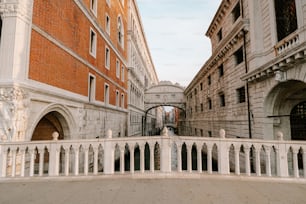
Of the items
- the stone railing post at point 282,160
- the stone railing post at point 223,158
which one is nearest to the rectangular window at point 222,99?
the stone railing post at point 282,160

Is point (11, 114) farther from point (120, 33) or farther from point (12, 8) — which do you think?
point (120, 33)

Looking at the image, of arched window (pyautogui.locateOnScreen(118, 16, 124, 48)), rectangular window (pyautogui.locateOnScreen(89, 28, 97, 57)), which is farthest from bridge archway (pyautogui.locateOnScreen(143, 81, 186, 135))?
rectangular window (pyautogui.locateOnScreen(89, 28, 97, 57))

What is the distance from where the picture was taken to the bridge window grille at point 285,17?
271 inches

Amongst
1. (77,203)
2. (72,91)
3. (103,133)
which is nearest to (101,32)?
(72,91)

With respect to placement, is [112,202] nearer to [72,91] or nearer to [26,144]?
[26,144]

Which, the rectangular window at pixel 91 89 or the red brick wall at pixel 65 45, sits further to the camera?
the rectangular window at pixel 91 89

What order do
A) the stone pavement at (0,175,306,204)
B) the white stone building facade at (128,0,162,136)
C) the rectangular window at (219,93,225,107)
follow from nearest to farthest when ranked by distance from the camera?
the stone pavement at (0,175,306,204)
the rectangular window at (219,93,225,107)
the white stone building facade at (128,0,162,136)

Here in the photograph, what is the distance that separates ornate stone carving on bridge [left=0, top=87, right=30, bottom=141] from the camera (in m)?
4.93

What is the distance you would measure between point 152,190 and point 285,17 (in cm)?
938

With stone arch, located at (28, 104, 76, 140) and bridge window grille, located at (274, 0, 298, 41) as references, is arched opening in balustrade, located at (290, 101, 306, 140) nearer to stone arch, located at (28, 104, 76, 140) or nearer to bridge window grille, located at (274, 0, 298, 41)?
bridge window grille, located at (274, 0, 298, 41)

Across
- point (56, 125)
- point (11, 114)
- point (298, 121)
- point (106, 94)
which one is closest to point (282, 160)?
point (298, 121)

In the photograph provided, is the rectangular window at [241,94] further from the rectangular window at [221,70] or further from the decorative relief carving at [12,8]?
the decorative relief carving at [12,8]

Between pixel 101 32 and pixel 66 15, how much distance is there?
168 inches

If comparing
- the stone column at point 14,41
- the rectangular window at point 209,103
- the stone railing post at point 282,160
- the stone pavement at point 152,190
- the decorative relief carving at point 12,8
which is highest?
the decorative relief carving at point 12,8
